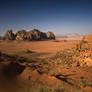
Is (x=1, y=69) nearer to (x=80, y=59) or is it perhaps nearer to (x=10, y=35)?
(x=80, y=59)

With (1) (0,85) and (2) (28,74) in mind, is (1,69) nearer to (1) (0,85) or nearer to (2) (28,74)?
(1) (0,85)

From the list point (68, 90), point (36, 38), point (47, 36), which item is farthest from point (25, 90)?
point (47, 36)

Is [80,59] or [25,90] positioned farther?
[80,59]

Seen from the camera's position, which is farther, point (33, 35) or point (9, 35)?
point (33, 35)

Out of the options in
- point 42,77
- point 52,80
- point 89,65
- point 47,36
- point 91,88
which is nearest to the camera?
point 91,88

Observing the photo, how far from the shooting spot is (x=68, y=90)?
3400 millimetres

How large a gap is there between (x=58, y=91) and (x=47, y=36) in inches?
2211

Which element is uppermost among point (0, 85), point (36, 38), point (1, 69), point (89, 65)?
point (36, 38)

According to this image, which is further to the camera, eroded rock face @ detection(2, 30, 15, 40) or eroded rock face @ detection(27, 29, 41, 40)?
eroded rock face @ detection(27, 29, 41, 40)

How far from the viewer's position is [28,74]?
462 centimetres

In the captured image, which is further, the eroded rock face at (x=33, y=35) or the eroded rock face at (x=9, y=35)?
the eroded rock face at (x=33, y=35)

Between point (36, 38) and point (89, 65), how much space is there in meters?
41.6

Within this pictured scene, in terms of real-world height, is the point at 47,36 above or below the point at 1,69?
above

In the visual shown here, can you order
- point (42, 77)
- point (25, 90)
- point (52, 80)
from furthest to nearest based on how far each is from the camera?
point (42, 77), point (52, 80), point (25, 90)
